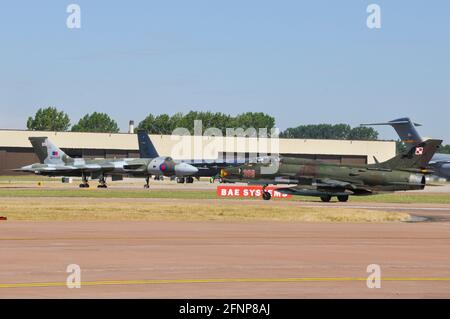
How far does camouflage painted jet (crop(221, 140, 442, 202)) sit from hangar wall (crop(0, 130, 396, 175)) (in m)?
78.8

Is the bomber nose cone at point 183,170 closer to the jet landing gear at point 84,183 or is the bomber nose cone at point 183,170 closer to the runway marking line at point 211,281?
the jet landing gear at point 84,183

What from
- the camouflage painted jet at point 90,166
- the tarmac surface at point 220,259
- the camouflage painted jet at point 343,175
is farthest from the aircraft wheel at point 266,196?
the camouflage painted jet at point 90,166

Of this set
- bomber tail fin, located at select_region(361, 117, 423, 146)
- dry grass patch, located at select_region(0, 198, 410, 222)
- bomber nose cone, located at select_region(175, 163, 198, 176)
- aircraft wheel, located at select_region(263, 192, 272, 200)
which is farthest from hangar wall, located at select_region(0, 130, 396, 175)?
dry grass patch, located at select_region(0, 198, 410, 222)

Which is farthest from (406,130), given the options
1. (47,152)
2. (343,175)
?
(47,152)

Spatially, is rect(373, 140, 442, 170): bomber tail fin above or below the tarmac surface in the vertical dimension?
above

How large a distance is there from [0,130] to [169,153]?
87.6 ft

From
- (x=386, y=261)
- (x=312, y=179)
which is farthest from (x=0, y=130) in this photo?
(x=386, y=261)

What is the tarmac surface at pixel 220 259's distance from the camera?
15.9 meters

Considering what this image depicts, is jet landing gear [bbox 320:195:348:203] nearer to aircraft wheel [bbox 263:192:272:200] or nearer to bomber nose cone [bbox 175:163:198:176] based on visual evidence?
aircraft wheel [bbox 263:192:272:200]

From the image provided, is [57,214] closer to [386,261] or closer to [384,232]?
[384,232]

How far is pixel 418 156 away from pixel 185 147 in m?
89.5

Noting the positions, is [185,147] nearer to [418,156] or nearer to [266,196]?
[266,196]

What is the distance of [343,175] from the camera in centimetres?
5966

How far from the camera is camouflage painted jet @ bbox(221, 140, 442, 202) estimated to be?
57.5m
